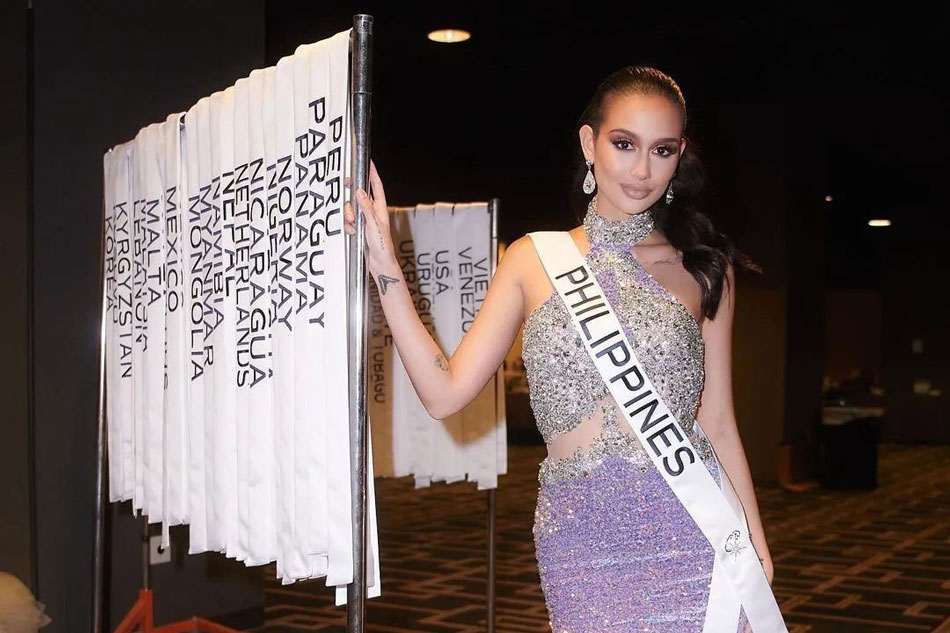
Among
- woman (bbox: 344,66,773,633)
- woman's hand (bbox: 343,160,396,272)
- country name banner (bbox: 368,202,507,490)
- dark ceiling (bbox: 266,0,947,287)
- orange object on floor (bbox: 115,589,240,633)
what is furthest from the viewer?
dark ceiling (bbox: 266,0,947,287)

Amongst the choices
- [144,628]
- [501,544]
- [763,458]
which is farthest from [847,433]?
[144,628]

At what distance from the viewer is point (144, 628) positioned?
379 cm

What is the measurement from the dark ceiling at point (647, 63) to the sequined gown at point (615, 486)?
433 cm

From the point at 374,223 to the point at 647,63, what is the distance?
596 centimetres

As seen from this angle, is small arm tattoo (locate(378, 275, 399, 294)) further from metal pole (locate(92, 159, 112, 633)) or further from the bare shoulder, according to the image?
metal pole (locate(92, 159, 112, 633))

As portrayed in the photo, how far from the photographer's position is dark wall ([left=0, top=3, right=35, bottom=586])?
371cm

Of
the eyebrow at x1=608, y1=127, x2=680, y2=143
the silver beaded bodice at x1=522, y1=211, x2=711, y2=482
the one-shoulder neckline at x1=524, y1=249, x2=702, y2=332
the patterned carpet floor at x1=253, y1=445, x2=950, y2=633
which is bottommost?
the patterned carpet floor at x1=253, y1=445, x2=950, y2=633

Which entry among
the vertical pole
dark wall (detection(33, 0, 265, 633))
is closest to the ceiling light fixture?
dark wall (detection(33, 0, 265, 633))

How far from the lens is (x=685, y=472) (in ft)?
6.14

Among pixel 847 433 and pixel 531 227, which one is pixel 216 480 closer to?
pixel 847 433

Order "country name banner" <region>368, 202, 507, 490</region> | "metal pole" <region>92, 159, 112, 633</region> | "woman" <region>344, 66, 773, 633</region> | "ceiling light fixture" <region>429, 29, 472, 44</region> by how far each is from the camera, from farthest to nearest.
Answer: "ceiling light fixture" <region>429, 29, 472, 44</region> → "country name banner" <region>368, 202, 507, 490</region> → "metal pole" <region>92, 159, 112, 633</region> → "woman" <region>344, 66, 773, 633</region>

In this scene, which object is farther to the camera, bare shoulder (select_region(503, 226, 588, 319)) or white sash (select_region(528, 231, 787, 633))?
bare shoulder (select_region(503, 226, 588, 319))

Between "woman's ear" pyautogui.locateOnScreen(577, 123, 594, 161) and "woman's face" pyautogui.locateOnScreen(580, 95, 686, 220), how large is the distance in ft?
0.14

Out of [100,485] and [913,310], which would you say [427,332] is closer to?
[100,485]
